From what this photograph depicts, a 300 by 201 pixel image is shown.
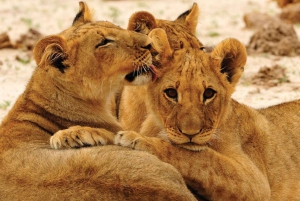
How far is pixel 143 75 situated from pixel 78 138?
65 cm

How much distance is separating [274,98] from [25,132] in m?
3.76

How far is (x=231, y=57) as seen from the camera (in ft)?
16.7

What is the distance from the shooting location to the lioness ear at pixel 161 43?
4980 mm

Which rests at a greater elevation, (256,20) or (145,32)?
(256,20)

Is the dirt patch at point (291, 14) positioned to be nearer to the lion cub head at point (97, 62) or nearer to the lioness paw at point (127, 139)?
the lion cub head at point (97, 62)

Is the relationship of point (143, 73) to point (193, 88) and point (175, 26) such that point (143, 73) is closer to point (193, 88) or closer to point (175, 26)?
point (193, 88)

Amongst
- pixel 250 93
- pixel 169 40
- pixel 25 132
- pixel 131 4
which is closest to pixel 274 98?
pixel 250 93

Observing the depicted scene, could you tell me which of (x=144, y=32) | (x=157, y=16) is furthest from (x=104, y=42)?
(x=157, y=16)

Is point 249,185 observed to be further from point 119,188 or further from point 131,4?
point 131,4

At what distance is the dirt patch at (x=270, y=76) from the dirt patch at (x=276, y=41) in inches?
43.4

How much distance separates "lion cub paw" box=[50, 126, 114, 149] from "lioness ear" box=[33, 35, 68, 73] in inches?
20.0

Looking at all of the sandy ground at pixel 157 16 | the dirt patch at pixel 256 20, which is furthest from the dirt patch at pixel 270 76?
the dirt patch at pixel 256 20

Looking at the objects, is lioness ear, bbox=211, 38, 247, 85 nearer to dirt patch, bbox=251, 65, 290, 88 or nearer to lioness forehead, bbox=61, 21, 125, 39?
lioness forehead, bbox=61, 21, 125, 39

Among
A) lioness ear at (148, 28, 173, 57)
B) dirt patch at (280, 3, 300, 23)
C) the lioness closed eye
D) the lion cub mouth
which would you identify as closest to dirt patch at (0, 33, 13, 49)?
dirt patch at (280, 3, 300, 23)
